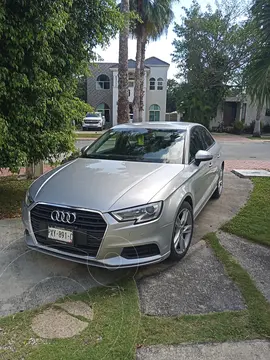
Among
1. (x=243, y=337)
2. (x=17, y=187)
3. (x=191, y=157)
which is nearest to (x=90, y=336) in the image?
(x=243, y=337)

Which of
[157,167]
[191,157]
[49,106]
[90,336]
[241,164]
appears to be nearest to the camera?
[90,336]

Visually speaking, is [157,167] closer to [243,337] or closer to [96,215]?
[96,215]

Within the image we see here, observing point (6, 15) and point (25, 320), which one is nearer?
point (25, 320)

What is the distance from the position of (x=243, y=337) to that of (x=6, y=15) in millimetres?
4409

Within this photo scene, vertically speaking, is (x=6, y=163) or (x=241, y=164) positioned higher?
(x=6, y=163)

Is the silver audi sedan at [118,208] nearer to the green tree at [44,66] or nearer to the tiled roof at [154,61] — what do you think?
the green tree at [44,66]

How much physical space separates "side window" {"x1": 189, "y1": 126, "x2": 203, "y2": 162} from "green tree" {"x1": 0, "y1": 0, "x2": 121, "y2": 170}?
2.04m

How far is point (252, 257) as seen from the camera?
380cm

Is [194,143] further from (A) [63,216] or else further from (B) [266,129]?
(B) [266,129]

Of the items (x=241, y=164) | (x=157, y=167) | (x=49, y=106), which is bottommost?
(x=241, y=164)

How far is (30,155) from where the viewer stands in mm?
4988

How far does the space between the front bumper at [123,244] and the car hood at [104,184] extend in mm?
212

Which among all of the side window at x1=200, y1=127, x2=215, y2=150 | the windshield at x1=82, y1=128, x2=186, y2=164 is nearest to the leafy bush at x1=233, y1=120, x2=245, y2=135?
the side window at x1=200, y1=127, x2=215, y2=150

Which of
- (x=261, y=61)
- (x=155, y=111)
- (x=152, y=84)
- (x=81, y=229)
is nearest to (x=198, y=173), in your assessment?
(x=261, y=61)
